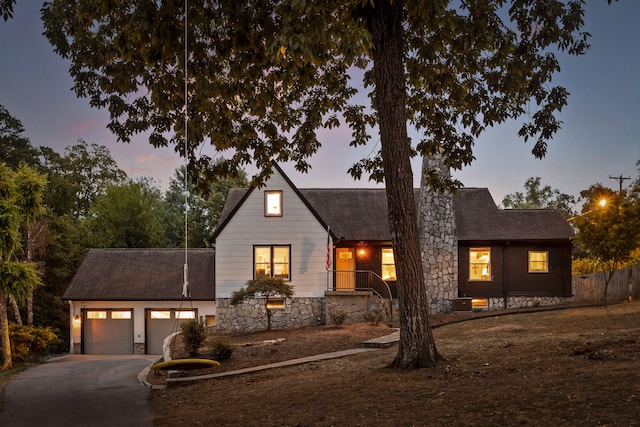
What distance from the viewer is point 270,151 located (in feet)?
46.3

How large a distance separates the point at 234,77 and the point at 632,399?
8.75 meters

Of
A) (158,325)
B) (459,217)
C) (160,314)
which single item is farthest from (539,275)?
(158,325)

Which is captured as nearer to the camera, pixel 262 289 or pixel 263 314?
pixel 262 289

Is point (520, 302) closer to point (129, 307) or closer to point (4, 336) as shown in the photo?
point (129, 307)

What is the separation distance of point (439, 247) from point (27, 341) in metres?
18.1

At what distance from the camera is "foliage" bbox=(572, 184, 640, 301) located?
24281 mm

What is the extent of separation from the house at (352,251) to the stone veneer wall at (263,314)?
43 mm

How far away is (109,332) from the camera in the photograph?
96.3ft

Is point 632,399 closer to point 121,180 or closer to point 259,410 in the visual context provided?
point 259,410

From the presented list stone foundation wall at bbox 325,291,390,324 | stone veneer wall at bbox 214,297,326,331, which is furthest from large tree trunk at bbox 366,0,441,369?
stone veneer wall at bbox 214,297,326,331

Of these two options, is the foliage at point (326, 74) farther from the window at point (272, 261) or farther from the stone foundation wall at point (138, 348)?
the stone foundation wall at point (138, 348)

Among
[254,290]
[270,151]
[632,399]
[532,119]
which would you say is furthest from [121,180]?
[632,399]

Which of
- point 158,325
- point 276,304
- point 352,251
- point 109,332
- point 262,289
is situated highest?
point 352,251

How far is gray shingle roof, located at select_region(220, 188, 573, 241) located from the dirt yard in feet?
42.0
